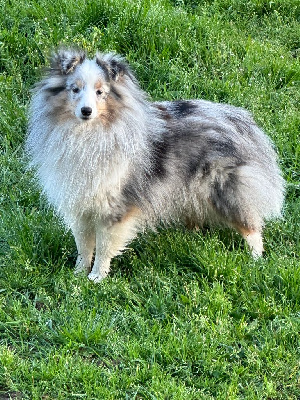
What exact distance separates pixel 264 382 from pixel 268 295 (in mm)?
715

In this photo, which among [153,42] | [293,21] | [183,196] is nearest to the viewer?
[183,196]

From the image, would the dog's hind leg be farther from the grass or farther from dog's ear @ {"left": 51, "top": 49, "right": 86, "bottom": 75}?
dog's ear @ {"left": 51, "top": 49, "right": 86, "bottom": 75}

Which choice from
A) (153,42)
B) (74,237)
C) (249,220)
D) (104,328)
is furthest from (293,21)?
(104,328)

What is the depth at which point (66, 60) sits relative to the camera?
13.4 feet

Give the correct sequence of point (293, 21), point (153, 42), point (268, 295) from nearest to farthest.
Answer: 1. point (268, 295)
2. point (153, 42)
3. point (293, 21)

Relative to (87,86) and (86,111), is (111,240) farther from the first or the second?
(87,86)

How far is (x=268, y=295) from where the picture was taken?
423 centimetres

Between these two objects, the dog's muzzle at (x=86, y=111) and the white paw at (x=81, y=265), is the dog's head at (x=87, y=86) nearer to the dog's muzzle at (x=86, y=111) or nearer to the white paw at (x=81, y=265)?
the dog's muzzle at (x=86, y=111)

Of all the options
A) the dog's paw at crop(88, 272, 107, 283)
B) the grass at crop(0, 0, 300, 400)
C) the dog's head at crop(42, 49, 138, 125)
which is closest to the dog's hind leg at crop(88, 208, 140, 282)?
the dog's paw at crop(88, 272, 107, 283)

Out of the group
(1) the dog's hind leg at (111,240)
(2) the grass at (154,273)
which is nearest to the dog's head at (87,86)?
(1) the dog's hind leg at (111,240)

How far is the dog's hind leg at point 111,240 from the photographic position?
14.3 feet

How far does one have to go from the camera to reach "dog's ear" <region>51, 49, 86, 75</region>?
4.05m

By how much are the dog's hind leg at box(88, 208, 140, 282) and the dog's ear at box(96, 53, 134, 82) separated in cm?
84

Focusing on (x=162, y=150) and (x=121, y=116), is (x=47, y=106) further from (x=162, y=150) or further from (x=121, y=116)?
(x=162, y=150)
